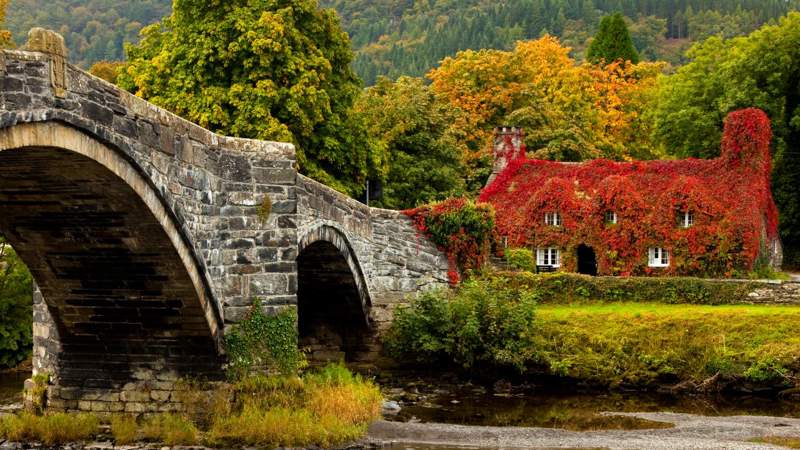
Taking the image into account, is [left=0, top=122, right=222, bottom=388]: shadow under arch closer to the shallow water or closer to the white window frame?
the shallow water

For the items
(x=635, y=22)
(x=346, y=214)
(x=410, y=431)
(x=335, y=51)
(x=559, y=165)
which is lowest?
(x=410, y=431)

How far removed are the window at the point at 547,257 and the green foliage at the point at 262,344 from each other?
54.1 feet

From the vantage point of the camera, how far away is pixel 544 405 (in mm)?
21438

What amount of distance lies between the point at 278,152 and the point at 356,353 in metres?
8.65

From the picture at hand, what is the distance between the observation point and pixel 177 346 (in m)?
17.8

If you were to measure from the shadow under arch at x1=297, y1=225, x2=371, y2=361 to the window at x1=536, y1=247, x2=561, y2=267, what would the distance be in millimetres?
9642

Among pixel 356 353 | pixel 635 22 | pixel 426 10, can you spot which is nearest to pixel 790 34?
pixel 356 353

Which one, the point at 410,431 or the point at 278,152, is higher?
the point at 278,152

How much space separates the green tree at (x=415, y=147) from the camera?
36.8 meters

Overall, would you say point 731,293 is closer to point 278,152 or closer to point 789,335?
point 789,335

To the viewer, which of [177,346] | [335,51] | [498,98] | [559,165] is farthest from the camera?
[498,98]

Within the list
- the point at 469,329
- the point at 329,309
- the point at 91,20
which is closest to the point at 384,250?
the point at 329,309

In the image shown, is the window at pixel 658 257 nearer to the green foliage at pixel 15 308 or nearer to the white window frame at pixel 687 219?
the white window frame at pixel 687 219

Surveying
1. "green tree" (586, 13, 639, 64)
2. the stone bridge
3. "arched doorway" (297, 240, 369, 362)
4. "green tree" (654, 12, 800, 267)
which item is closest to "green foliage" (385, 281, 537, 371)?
"arched doorway" (297, 240, 369, 362)
